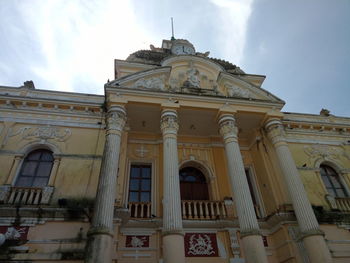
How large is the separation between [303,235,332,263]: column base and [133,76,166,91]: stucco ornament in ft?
25.3

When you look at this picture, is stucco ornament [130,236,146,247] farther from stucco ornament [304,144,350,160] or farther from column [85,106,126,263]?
stucco ornament [304,144,350,160]

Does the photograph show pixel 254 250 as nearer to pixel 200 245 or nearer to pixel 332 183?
pixel 200 245

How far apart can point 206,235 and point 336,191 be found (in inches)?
258

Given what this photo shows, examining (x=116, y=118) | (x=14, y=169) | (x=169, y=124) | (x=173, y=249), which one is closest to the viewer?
(x=173, y=249)

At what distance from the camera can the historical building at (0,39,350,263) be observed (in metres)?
7.05

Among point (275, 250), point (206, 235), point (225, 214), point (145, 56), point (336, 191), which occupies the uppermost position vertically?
point (145, 56)

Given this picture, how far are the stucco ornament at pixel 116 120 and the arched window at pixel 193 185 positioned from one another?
13.1ft

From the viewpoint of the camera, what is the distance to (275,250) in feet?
30.1

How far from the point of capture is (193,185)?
10914 millimetres

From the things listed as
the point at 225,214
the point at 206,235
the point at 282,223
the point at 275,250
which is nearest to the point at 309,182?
the point at 282,223

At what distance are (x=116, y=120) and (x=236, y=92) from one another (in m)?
5.77

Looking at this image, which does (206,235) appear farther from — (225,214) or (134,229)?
(134,229)

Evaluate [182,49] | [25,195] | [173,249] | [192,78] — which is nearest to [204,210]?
[173,249]

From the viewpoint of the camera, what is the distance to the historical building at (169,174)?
7055 millimetres
